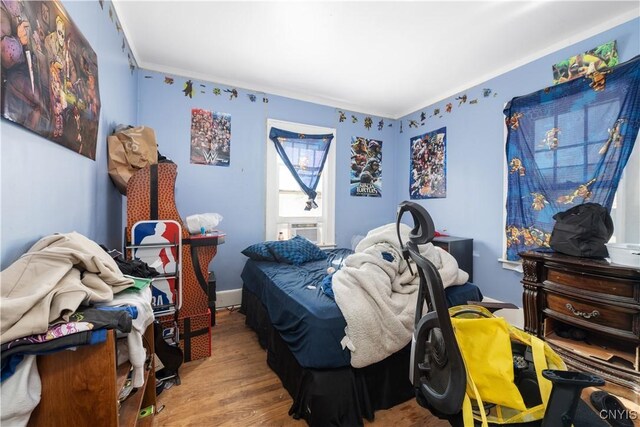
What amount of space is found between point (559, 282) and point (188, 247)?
9.10ft

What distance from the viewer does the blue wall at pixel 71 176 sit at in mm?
881

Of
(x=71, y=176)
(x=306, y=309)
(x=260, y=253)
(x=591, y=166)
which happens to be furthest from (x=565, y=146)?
(x=71, y=176)

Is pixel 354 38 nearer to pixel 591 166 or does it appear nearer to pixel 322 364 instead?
pixel 591 166

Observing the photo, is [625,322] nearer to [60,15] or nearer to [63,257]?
[63,257]

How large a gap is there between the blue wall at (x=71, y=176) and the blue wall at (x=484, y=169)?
11.4ft

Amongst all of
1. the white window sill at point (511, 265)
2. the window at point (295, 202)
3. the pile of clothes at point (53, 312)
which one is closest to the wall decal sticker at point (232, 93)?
the window at point (295, 202)

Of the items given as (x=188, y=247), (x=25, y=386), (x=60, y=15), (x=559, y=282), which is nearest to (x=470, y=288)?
(x=559, y=282)

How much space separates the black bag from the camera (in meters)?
1.87

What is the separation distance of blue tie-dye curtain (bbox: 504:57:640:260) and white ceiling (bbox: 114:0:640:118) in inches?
18.6

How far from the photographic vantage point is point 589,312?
1820 millimetres

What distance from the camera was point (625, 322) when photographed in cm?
168

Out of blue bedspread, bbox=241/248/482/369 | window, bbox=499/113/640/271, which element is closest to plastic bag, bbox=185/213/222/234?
blue bedspread, bbox=241/248/482/369

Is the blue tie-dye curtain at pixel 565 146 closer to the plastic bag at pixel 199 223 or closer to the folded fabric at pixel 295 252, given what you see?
the folded fabric at pixel 295 252
